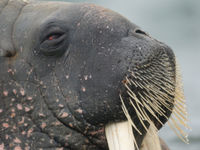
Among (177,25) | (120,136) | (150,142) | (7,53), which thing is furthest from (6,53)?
(177,25)

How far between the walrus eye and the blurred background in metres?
22.0

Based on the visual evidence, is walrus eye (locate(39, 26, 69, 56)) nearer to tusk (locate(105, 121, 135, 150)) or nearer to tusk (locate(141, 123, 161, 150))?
tusk (locate(105, 121, 135, 150))

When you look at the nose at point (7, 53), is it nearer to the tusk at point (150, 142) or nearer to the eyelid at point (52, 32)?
the eyelid at point (52, 32)

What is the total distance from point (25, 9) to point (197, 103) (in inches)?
882

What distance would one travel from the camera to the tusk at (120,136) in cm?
567

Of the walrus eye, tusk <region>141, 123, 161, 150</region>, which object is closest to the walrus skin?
the walrus eye

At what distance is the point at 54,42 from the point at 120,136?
1350 mm

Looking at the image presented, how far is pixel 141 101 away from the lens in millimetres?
5852

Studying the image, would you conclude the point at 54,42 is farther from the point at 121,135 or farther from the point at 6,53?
the point at 121,135

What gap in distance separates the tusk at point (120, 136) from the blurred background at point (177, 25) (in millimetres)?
22113

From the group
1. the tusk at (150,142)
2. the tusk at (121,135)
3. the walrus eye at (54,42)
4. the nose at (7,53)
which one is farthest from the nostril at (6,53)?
the tusk at (150,142)

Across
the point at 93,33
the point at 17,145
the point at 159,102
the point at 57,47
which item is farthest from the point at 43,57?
the point at 159,102

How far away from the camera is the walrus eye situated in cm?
617

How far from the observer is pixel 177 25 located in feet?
119
